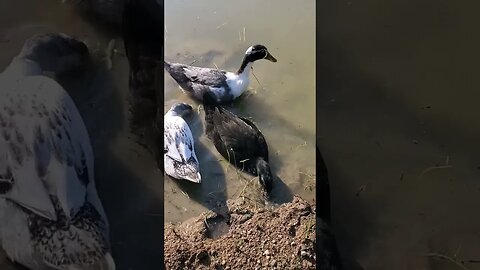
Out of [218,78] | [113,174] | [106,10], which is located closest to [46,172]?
[113,174]

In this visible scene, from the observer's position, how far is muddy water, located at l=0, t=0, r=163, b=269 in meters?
1.35

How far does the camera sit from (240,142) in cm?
154

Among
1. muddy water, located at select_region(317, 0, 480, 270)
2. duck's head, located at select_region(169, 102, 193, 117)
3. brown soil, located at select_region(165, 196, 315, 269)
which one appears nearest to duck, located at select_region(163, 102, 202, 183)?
duck's head, located at select_region(169, 102, 193, 117)

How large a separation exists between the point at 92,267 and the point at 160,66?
0.46 metres

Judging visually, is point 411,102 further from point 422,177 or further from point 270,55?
point 270,55

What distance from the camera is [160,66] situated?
1.35 m

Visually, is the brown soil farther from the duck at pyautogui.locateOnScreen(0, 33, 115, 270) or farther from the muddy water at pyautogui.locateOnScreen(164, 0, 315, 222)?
the duck at pyautogui.locateOnScreen(0, 33, 115, 270)

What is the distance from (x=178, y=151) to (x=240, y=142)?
16 centimetres

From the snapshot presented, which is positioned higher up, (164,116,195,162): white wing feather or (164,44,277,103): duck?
(164,44,277,103): duck

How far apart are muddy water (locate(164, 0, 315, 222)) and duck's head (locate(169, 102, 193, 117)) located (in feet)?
0.04

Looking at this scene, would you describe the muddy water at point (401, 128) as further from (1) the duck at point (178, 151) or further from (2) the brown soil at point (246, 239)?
(1) the duck at point (178, 151)

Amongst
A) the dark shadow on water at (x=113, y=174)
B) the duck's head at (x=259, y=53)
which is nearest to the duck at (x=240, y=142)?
the duck's head at (x=259, y=53)

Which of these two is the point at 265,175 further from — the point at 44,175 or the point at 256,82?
the point at 44,175

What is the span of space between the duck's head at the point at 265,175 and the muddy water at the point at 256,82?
0.02 meters
